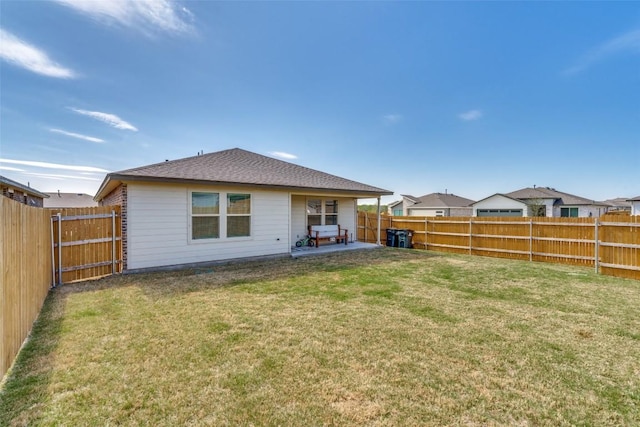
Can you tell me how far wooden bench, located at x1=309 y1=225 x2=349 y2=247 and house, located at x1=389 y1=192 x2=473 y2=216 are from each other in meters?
23.4

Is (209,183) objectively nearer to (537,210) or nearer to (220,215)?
(220,215)

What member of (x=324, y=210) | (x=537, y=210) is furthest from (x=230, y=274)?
(x=537, y=210)

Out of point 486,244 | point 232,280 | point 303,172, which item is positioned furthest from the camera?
point 303,172

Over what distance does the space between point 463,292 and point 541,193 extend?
31219mm

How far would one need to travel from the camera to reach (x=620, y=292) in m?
6.14

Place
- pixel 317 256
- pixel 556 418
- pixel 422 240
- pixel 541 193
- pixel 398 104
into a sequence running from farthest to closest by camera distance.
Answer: pixel 541 193
pixel 398 104
pixel 422 240
pixel 317 256
pixel 556 418

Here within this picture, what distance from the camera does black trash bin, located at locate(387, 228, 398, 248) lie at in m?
14.4

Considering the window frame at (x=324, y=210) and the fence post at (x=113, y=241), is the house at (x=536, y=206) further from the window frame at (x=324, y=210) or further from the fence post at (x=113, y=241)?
the fence post at (x=113, y=241)

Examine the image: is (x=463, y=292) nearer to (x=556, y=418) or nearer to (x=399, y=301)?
(x=399, y=301)

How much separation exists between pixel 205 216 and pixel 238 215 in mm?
1063

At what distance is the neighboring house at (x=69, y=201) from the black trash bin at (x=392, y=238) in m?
33.4

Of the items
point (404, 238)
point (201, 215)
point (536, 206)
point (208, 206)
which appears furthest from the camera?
point (536, 206)

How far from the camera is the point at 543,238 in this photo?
33.9ft

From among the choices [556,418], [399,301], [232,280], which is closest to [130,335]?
[232,280]
